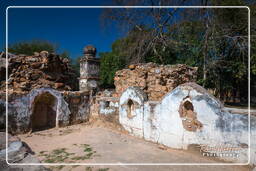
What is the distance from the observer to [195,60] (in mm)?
10500

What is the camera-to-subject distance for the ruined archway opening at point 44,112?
6781 mm

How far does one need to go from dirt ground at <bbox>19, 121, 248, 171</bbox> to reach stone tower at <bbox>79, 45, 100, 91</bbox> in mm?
2808

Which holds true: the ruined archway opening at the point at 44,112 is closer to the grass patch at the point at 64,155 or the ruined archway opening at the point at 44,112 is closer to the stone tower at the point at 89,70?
the stone tower at the point at 89,70

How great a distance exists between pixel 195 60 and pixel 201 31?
181 cm

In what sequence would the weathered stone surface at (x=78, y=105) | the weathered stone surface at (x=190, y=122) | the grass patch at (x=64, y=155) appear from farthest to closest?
the weathered stone surface at (x=78, y=105)
the grass patch at (x=64, y=155)
the weathered stone surface at (x=190, y=122)

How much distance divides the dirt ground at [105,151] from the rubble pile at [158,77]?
1857 millimetres

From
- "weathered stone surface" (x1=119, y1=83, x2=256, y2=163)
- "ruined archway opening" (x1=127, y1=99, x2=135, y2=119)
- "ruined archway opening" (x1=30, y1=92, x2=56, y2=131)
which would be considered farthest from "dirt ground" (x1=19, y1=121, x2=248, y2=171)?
"ruined archway opening" (x1=30, y1=92, x2=56, y2=131)

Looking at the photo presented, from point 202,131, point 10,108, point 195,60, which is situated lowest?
point 202,131

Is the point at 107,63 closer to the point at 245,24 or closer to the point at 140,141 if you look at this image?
the point at 245,24

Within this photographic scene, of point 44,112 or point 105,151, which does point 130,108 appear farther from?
point 44,112

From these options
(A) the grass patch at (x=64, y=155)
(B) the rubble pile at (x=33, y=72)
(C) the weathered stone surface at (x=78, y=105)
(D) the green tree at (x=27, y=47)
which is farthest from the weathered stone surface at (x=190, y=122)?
(D) the green tree at (x=27, y=47)

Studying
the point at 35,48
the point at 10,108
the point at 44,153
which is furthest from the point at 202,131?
the point at 35,48

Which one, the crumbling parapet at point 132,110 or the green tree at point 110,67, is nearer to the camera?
the crumbling parapet at point 132,110

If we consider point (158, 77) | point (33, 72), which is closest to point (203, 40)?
point (158, 77)
